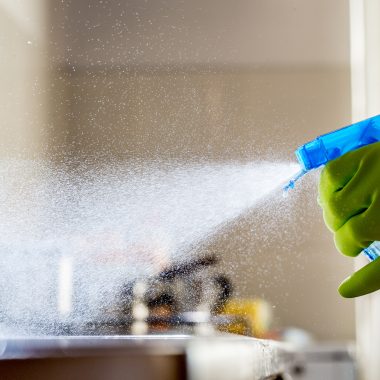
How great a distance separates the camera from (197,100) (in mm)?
848

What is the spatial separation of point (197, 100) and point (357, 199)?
1.05 feet

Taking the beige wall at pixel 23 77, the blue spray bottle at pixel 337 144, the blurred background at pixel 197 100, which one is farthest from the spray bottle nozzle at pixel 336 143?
the beige wall at pixel 23 77

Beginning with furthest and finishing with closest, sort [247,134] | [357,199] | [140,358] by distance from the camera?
[247,134] → [140,358] → [357,199]

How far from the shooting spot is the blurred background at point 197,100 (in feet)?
2.58

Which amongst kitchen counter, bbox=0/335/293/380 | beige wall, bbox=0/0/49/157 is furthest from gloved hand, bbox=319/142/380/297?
beige wall, bbox=0/0/49/157

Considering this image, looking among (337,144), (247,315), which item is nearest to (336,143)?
(337,144)

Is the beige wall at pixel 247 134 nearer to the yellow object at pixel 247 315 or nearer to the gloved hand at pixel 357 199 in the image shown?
the yellow object at pixel 247 315

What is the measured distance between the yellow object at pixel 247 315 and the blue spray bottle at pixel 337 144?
258mm

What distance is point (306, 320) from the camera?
3.44 feet

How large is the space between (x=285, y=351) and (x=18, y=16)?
75 centimetres

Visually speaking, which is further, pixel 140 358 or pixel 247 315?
pixel 247 315

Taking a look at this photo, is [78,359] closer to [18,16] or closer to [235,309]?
A: [235,309]

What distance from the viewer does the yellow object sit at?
33.6 inches

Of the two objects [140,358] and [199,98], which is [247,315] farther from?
[199,98]
